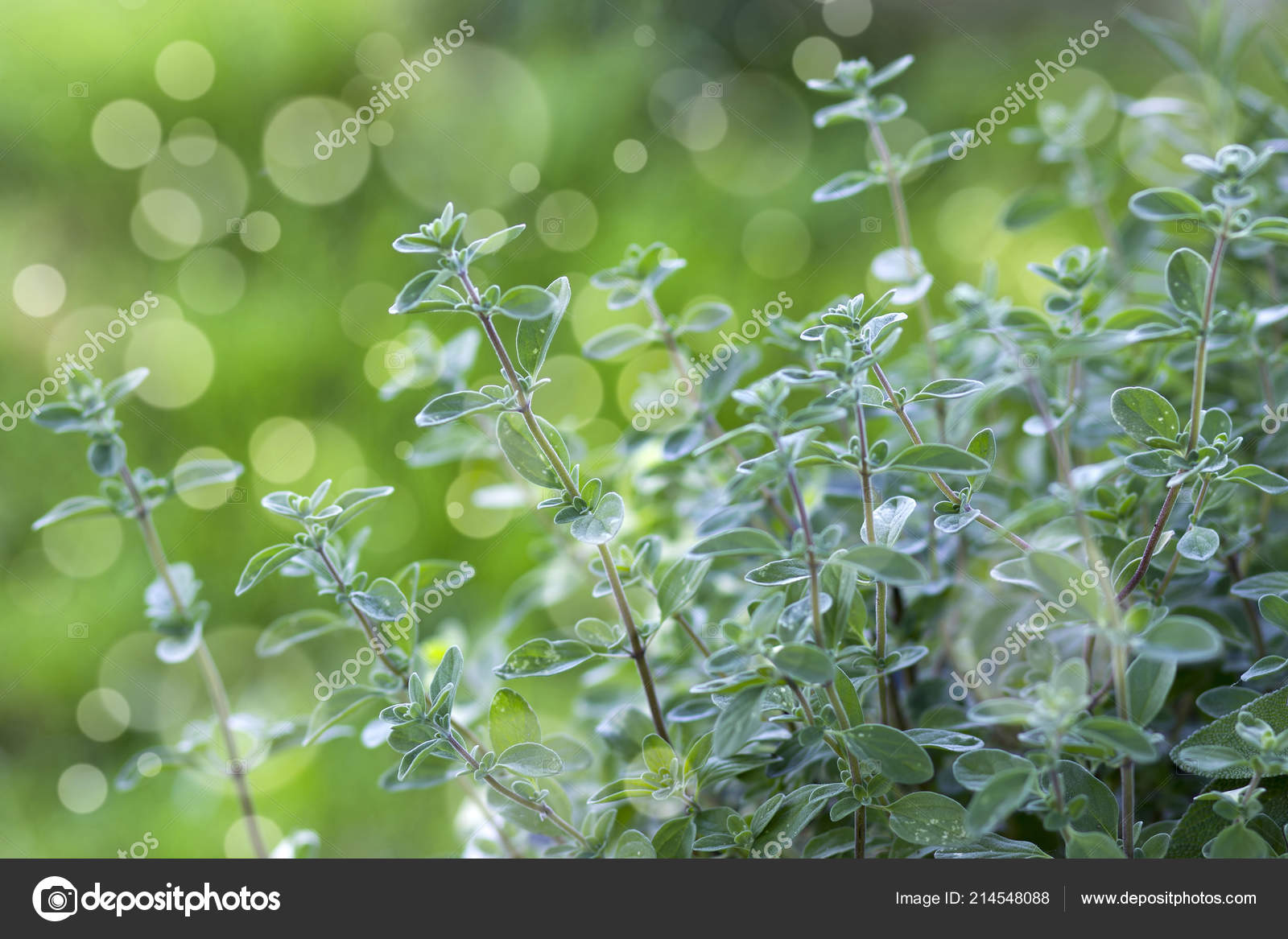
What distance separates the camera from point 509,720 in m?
0.52

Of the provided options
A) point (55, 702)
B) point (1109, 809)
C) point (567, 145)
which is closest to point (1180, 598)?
point (1109, 809)

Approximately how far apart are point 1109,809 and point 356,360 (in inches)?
42.9

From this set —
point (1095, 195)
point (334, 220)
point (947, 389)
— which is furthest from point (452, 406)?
point (334, 220)

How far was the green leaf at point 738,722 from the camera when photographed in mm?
415

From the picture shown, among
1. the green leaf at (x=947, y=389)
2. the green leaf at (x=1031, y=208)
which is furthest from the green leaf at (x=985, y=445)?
the green leaf at (x=1031, y=208)

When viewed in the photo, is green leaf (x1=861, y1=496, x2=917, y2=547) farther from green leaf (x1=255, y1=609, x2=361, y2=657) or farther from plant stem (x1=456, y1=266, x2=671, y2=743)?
green leaf (x1=255, y1=609, x2=361, y2=657)

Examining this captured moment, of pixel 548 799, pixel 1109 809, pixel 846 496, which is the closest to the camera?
pixel 1109 809

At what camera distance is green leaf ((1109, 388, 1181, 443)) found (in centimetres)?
48

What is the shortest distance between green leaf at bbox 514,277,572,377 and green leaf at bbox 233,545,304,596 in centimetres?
16

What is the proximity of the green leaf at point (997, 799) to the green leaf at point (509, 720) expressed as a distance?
234 millimetres

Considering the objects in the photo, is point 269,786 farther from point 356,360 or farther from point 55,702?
point 356,360

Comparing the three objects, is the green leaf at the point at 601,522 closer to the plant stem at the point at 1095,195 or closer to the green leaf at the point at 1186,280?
the green leaf at the point at 1186,280

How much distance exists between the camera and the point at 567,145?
4.28ft
